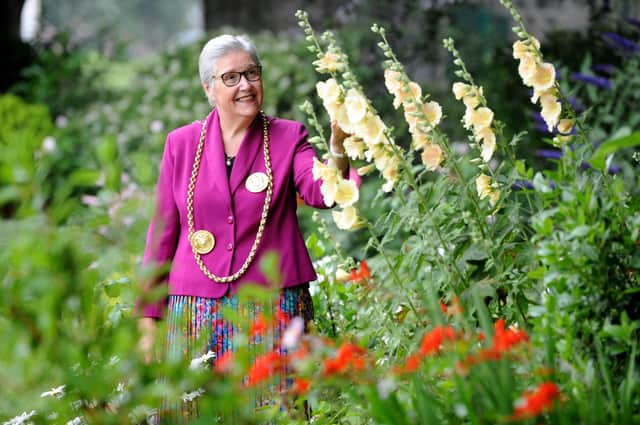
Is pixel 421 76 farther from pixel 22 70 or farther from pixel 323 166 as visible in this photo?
pixel 323 166

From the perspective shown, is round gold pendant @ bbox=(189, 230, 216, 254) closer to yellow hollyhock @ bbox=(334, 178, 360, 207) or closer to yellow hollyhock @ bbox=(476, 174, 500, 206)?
yellow hollyhock @ bbox=(334, 178, 360, 207)

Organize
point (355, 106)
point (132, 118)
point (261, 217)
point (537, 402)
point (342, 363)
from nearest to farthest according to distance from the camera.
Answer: point (537, 402) < point (342, 363) < point (355, 106) < point (261, 217) < point (132, 118)

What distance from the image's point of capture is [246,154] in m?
3.02

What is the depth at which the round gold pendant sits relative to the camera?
117 inches

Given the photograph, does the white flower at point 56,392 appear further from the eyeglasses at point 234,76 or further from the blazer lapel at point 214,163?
the eyeglasses at point 234,76

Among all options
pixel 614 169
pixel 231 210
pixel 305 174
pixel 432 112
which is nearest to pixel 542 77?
pixel 432 112

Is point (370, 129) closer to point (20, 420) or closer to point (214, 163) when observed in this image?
point (214, 163)

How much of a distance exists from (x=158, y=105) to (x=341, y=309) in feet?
18.7

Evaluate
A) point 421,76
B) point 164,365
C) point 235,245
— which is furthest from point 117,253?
point 421,76

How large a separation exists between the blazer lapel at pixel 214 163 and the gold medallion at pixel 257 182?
0.23 ft

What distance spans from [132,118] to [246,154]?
6308mm

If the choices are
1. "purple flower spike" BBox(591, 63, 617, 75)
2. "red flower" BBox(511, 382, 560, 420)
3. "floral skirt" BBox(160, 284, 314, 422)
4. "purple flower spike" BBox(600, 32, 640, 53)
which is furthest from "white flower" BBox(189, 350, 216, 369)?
"purple flower spike" BBox(600, 32, 640, 53)

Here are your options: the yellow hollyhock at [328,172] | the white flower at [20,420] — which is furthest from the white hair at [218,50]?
the white flower at [20,420]

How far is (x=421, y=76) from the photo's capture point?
1002cm
